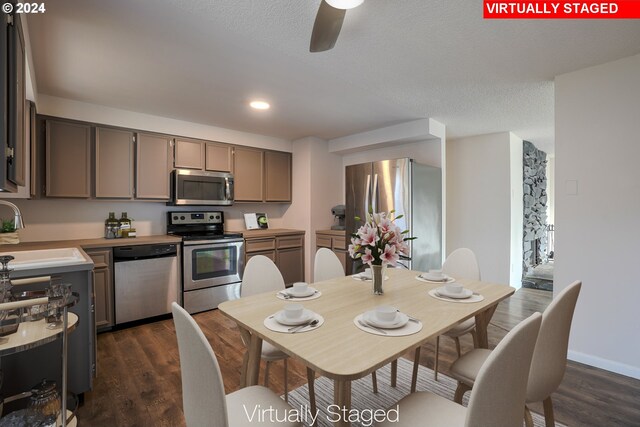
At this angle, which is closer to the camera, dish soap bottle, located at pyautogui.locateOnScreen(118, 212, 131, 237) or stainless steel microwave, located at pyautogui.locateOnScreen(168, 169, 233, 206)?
dish soap bottle, located at pyautogui.locateOnScreen(118, 212, 131, 237)

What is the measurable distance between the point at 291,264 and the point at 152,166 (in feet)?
7.05

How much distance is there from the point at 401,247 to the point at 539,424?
4.25 feet

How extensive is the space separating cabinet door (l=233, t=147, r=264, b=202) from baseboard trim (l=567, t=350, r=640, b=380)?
3708mm

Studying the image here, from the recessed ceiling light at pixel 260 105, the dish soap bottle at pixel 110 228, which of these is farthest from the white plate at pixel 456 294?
the dish soap bottle at pixel 110 228

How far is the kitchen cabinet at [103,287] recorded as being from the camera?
2711 millimetres

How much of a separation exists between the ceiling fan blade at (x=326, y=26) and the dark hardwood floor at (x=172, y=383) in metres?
2.11

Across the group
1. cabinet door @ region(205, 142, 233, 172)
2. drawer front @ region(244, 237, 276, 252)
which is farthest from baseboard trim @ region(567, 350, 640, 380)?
cabinet door @ region(205, 142, 233, 172)

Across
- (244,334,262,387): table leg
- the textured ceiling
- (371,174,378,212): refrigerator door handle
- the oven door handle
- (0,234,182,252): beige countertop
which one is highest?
the textured ceiling

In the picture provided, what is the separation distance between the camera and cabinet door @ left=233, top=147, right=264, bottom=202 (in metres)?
4.01

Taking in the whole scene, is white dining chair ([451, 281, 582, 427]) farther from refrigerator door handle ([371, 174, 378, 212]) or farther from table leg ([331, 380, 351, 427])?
refrigerator door handle ([371, 174, 378, 212])

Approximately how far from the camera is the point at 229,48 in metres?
1.98

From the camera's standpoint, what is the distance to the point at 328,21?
1375mm

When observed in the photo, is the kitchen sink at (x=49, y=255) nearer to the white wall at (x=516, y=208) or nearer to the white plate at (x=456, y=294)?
the white plate at (x=456, y=294)

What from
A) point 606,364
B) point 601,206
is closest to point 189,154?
point 601,206
